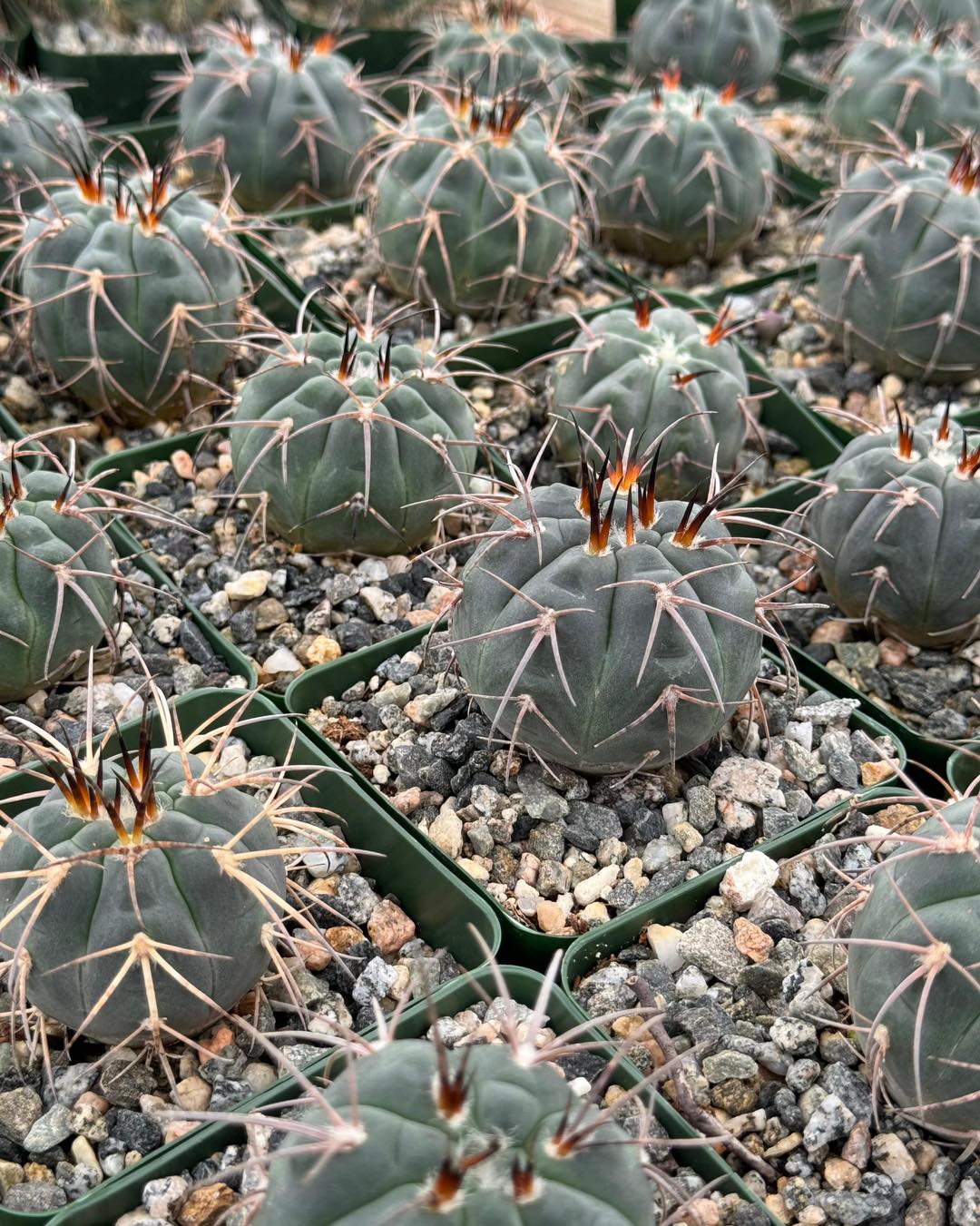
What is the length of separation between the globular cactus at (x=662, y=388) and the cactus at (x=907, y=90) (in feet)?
4.78

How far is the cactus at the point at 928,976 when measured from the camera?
1.35 meters

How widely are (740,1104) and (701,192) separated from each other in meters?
2.22

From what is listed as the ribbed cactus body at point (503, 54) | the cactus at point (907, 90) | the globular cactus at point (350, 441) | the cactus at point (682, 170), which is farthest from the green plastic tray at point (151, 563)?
the cactus at point (907, 90)

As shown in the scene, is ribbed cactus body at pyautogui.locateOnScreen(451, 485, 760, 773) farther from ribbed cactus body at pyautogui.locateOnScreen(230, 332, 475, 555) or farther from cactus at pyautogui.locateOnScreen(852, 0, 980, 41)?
cactus at pyautogui.locateOnScreen(852, 0, 980, 41)

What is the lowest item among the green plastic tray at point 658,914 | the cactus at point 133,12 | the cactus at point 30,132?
the green plastic tray at point 658,914

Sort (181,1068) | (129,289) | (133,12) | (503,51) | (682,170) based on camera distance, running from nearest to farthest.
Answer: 1. (181,1068)
2. (129,289)
3. (682,170)
4. (503,51)
5. (133,12)

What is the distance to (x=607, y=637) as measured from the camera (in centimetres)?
165

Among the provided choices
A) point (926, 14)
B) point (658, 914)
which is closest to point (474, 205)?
point (658, 914)

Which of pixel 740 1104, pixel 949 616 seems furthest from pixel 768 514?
pixel 740 1104

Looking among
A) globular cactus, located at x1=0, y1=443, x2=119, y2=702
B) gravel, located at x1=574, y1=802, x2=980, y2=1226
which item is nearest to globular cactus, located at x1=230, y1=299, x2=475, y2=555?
globular cactus, located at x1=0, y1=443, x2=119, y2=702

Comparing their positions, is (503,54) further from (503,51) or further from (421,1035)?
(421,1035)

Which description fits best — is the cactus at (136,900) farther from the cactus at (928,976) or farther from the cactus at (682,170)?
the cactus at (682,170)

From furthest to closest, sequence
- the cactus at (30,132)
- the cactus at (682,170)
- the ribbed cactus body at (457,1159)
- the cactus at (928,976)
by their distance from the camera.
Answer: the cactus at (682,170), the cactus at (30,132), the cactus at (928,976), the ribbed cactus body at (457,1159)

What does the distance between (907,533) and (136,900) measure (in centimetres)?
131
